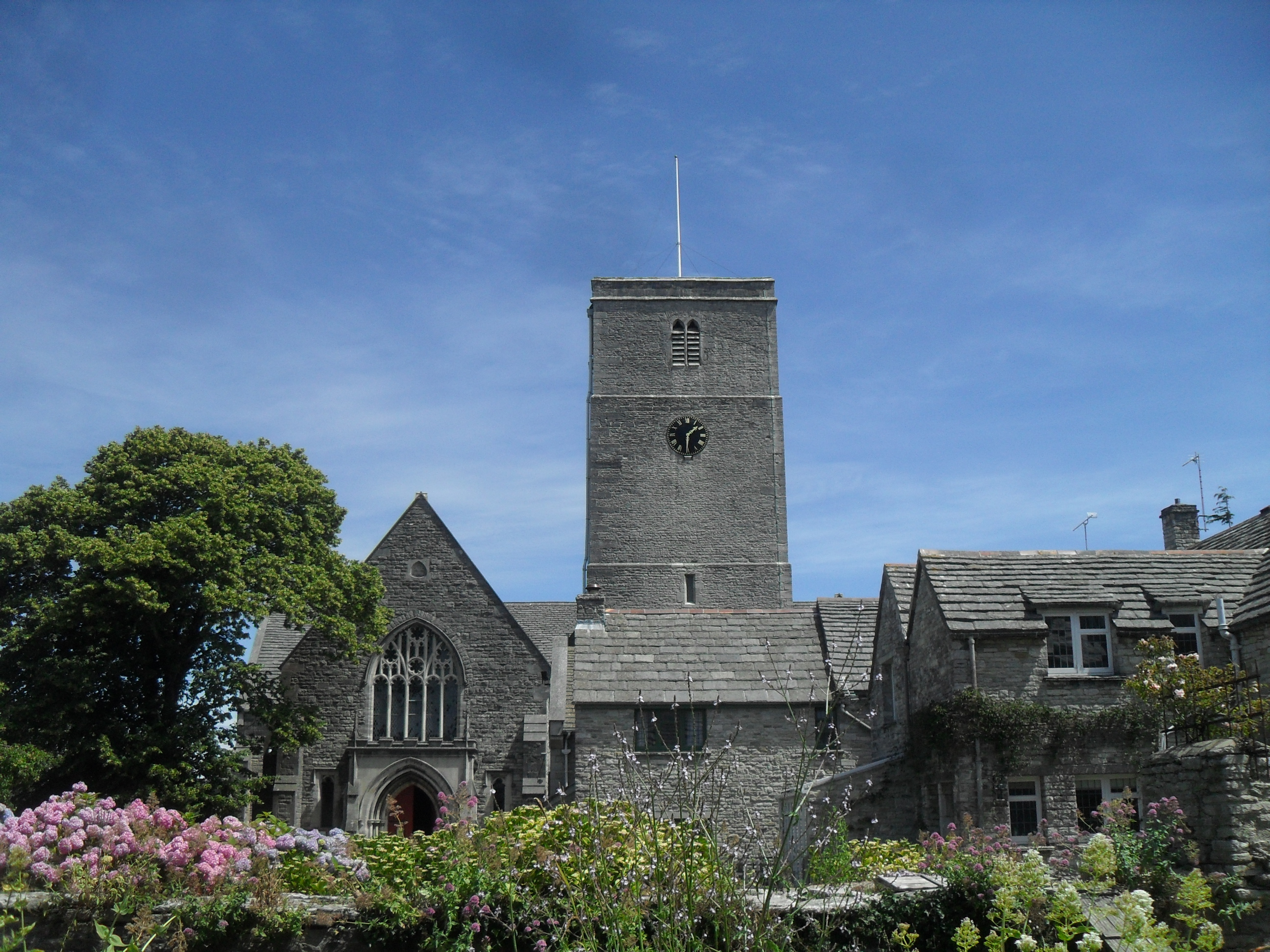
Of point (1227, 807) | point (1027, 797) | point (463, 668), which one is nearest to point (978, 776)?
point (1027, 797)

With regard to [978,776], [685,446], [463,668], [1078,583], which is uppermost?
[685,446]

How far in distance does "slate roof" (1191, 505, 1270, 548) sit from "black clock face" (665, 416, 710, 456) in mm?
22546

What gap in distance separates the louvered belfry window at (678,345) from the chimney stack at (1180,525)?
22.2 meters

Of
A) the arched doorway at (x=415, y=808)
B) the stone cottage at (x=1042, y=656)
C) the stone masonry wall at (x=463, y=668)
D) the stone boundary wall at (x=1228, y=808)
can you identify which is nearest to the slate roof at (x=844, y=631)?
the stone cottage at (x=1042, y=656)

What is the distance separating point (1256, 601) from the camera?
65.0ft

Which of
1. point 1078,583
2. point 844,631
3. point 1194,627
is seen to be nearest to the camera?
point 1194,627

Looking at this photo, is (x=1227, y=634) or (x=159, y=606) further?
(x=159, y=606)

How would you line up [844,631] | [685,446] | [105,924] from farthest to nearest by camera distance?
[685,446] → [844,631] → [105,924]

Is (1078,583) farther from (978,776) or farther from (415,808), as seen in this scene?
(415,808)

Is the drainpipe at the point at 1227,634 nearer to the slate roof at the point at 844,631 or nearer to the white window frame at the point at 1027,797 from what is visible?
the white window frame at the point at 1027,797

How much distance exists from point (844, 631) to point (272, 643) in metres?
19.5

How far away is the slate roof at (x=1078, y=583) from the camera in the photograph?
20.2m

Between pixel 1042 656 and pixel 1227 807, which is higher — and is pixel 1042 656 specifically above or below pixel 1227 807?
above

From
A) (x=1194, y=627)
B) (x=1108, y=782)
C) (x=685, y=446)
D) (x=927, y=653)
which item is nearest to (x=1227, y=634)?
(x=1194, y=627)
